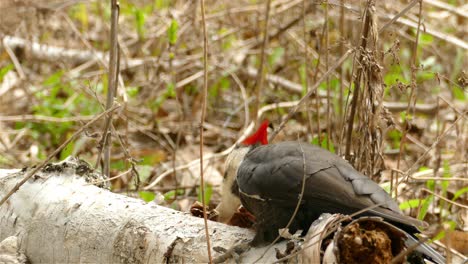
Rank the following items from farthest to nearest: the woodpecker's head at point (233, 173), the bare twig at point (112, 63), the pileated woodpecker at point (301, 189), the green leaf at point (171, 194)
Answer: the green leaf at point (171, 194) → the bare twig at point (112, 63) → the woodpecker's head at point (233, 173) → the pileated woodpecker at point (301, 189)

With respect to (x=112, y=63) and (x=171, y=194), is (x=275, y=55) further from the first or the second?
(x=112, y=63)

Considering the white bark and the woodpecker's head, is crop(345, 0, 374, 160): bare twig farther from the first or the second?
the white bark

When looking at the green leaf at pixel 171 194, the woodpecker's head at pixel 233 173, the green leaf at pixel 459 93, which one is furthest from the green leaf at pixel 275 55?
the woodpecker's head at pixel 233 173

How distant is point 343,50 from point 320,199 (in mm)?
2072

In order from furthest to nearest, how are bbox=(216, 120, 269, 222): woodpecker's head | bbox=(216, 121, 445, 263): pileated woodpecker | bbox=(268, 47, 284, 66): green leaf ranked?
bbox=(268, 47, 284, 66): green leaf → bbox=(216, 120, 269, 222): woodpecker's head → bbox=(216, 121, 445, 263): pileated woodpecker

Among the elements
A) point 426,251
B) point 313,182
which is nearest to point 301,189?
point 313,182

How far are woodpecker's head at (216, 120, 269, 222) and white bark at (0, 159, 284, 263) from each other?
42cm

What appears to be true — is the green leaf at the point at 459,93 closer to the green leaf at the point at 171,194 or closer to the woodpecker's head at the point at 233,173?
the green leaf at the point at 171,194

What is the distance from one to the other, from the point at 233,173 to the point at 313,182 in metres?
0.62

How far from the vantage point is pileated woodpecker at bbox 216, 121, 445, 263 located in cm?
229

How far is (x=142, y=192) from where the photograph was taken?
3719mm

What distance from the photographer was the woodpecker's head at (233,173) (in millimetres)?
2918

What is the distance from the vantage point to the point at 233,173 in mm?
2916

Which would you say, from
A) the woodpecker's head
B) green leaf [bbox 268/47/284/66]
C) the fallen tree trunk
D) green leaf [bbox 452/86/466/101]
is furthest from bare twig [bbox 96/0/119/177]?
green leaf [bbox 452/86/466/101]
